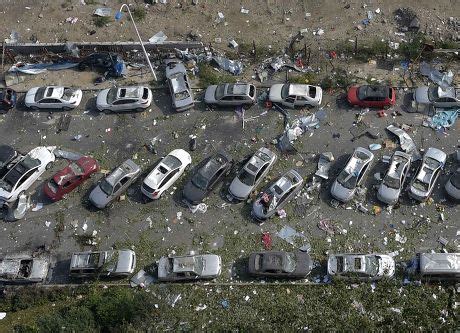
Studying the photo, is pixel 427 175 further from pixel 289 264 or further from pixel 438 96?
pixel 289 264

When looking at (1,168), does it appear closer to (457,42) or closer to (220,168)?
(220,168)

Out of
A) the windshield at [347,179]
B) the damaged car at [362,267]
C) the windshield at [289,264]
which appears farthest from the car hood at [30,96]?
the damaged car at [362,267]

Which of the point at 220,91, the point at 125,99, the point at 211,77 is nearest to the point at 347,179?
the point at 220,91

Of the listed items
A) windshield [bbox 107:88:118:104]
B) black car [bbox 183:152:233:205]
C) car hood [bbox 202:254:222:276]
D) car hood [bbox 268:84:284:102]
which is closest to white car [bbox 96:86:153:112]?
windshield [bbox 107:88:118:104]

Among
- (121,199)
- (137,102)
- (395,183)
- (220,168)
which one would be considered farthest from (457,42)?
(121,199)

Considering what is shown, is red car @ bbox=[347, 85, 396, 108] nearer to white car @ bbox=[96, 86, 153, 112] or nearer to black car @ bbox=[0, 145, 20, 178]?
white car @ bbox=[96, 86, 153, 112]
